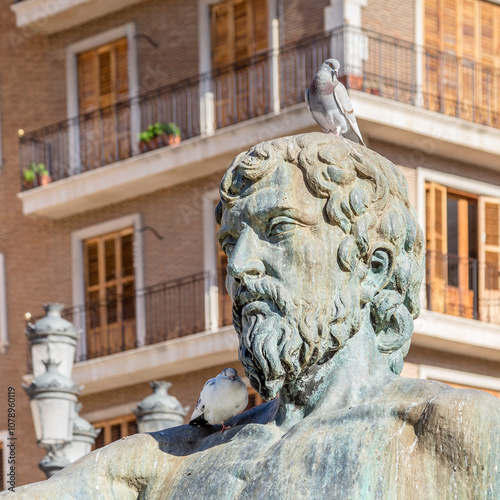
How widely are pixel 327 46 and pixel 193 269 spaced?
166 inches

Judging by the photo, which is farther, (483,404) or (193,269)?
(193,269)

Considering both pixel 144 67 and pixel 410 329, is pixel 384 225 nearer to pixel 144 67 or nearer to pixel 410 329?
pixel 410 329

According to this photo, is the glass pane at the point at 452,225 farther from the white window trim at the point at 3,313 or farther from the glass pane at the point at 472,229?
the white window trim at the point at 3,313

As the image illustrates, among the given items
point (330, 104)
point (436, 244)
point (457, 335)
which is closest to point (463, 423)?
point (330, 104)

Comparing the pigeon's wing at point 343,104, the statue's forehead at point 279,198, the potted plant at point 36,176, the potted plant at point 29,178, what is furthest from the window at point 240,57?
the statue's forehead at point 279,198

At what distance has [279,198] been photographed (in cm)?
586

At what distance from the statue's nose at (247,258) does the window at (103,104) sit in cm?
2715

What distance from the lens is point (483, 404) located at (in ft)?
18.0

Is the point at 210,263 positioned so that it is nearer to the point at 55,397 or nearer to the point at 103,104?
the point at 103,104

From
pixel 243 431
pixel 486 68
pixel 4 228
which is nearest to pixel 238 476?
pixel 243 431

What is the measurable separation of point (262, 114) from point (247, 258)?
2500 centimetres

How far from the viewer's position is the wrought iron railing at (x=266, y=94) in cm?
3044

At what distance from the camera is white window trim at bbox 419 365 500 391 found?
1185 inches

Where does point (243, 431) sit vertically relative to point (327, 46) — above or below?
below
